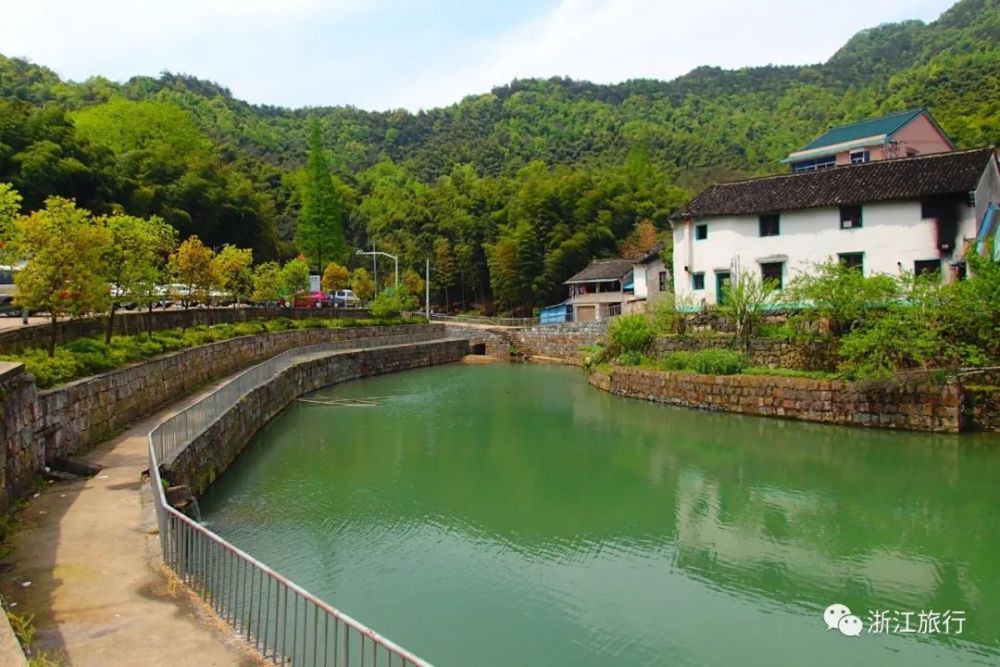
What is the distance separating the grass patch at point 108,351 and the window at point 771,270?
2348 centimetres

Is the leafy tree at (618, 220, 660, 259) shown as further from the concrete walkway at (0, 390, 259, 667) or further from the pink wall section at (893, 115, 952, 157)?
the concrete walkway at (0, 390, 259, 667)

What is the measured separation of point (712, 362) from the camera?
86.7ft

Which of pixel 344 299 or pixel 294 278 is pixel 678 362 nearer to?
pixel 294 278

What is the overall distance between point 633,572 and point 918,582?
15.5 feet

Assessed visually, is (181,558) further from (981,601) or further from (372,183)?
(372,183)

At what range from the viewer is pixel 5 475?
1007cm

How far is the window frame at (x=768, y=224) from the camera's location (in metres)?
29.9

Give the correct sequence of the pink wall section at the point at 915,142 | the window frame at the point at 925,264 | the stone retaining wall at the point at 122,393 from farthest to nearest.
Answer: the pink wall section at the point at 915,142, the window frame at the point at 925,264, the stone retaining wall at the point at 122,393

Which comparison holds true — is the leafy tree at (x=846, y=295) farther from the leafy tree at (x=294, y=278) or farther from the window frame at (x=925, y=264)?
the leafy tree at (x=294, y=278)

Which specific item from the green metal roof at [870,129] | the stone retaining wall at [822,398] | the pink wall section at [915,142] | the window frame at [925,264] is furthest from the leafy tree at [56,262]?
the green metal roof at [870,129]

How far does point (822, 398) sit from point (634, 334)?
9746 millimetres

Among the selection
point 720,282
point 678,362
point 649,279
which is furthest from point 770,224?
point 649,279

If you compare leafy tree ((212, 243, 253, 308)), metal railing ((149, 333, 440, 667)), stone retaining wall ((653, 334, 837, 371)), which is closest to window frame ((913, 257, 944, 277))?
stone retaining wall ((653, 334, 837, 371))

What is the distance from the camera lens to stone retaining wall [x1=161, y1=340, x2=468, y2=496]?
1412 cm
